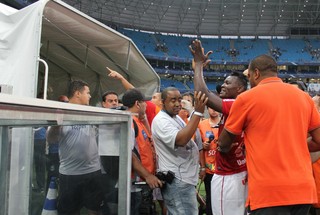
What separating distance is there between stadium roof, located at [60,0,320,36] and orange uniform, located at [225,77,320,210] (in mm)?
31439

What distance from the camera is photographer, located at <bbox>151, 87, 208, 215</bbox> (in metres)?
2.60

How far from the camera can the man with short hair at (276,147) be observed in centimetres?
188

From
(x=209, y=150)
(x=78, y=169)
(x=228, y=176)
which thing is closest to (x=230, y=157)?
(x=228, y=176)

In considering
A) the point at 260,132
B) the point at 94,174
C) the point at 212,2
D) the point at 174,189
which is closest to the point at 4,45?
the point at 94,174

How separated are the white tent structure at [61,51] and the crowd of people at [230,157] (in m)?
1.01

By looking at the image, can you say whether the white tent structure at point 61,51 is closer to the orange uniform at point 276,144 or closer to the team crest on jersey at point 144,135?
the team crest on jersey at point 144,135

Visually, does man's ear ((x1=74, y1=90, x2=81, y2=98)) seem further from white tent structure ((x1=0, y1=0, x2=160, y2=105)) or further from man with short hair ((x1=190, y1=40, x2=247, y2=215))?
man with short hair ((x1=190, y1=40, x2=247, y2=215))

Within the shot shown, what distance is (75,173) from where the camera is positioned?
177 centimetres

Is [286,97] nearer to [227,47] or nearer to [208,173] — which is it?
[208,173]

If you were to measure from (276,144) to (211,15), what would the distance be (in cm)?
3777

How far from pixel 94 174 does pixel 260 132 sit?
40.6 inches

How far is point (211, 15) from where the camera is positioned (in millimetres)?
37812

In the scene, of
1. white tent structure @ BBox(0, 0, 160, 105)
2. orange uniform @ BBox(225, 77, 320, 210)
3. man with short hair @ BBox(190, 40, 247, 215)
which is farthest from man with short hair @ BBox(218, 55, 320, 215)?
white tent structure @ BBox(0, 0, 160, 105)

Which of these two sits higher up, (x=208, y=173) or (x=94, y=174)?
(x=94, y=174)
